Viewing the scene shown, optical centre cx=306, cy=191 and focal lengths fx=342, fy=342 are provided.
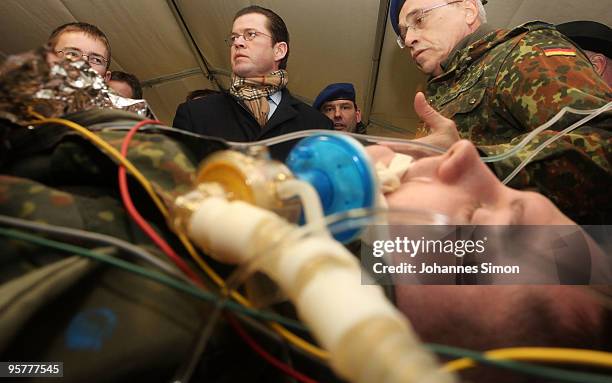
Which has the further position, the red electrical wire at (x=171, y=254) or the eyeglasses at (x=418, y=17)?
the eyeglasses at (x=418, y=17)

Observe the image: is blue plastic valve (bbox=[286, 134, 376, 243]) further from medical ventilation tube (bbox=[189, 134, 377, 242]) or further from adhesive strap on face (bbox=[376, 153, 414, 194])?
adhesive strap on face (bbox=[376, 153, 414, 194])

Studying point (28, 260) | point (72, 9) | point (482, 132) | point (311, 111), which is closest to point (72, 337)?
point (28, 260)

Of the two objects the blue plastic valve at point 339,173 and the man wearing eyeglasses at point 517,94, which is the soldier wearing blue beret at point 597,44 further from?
the blue plastic valve at point 339,173

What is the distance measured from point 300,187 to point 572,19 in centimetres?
301

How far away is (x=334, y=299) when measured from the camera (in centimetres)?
25

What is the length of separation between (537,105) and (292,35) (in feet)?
6.97

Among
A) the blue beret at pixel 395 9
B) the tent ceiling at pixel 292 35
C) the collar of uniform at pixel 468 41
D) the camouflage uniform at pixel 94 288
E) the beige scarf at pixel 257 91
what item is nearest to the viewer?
the camouflage uniform at pixel 94 288

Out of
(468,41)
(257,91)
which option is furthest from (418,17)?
(257,91)

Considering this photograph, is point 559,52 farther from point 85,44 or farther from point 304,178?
point 85,44

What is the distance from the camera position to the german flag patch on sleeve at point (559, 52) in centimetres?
120

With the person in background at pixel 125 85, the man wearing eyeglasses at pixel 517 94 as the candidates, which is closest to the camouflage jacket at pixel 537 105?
the man wearing eyeglasses at pixel 517 94

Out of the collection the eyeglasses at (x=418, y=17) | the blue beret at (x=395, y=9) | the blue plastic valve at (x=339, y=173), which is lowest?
the blue plastic valve at (x=339, y=173)

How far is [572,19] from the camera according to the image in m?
2.41

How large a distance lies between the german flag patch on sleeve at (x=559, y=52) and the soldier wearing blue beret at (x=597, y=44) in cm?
108
